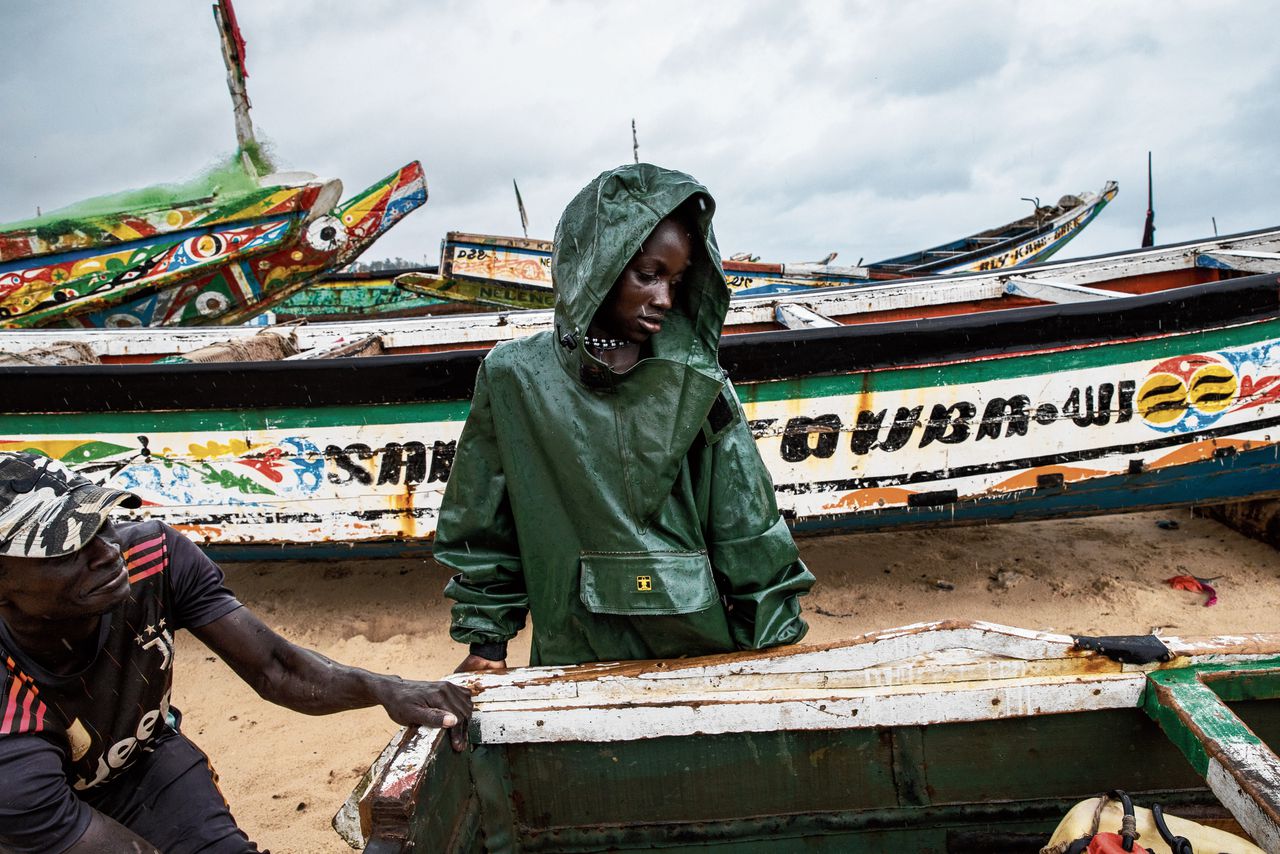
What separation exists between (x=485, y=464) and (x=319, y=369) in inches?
86.8

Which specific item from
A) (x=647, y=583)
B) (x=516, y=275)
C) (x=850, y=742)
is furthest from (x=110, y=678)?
(x=516, y=275)

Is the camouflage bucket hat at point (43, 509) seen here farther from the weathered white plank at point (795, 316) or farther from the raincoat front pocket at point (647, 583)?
the weathered white plank at point (795, 316)

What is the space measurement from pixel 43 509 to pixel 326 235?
7.38 m

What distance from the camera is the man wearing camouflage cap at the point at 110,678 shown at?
1.37m

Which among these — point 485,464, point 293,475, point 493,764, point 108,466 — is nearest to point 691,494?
point 485,464

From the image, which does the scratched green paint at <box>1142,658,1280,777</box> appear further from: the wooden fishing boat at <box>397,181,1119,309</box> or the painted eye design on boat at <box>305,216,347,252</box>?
the painted eye design on boat at <box>305,216,347,252</box>

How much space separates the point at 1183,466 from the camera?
375 centimetres

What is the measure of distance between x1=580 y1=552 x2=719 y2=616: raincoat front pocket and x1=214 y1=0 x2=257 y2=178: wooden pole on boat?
29.7ft

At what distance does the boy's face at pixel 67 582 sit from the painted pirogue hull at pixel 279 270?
712 centimetres

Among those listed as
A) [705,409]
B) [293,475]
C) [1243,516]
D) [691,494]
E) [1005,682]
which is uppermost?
[705,409]

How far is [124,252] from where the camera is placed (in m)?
7.25

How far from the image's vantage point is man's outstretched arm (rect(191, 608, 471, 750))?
59.2 inches

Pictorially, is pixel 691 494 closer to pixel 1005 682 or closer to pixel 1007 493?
pixel 1005 682

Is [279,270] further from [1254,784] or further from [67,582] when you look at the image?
[1254,784]
